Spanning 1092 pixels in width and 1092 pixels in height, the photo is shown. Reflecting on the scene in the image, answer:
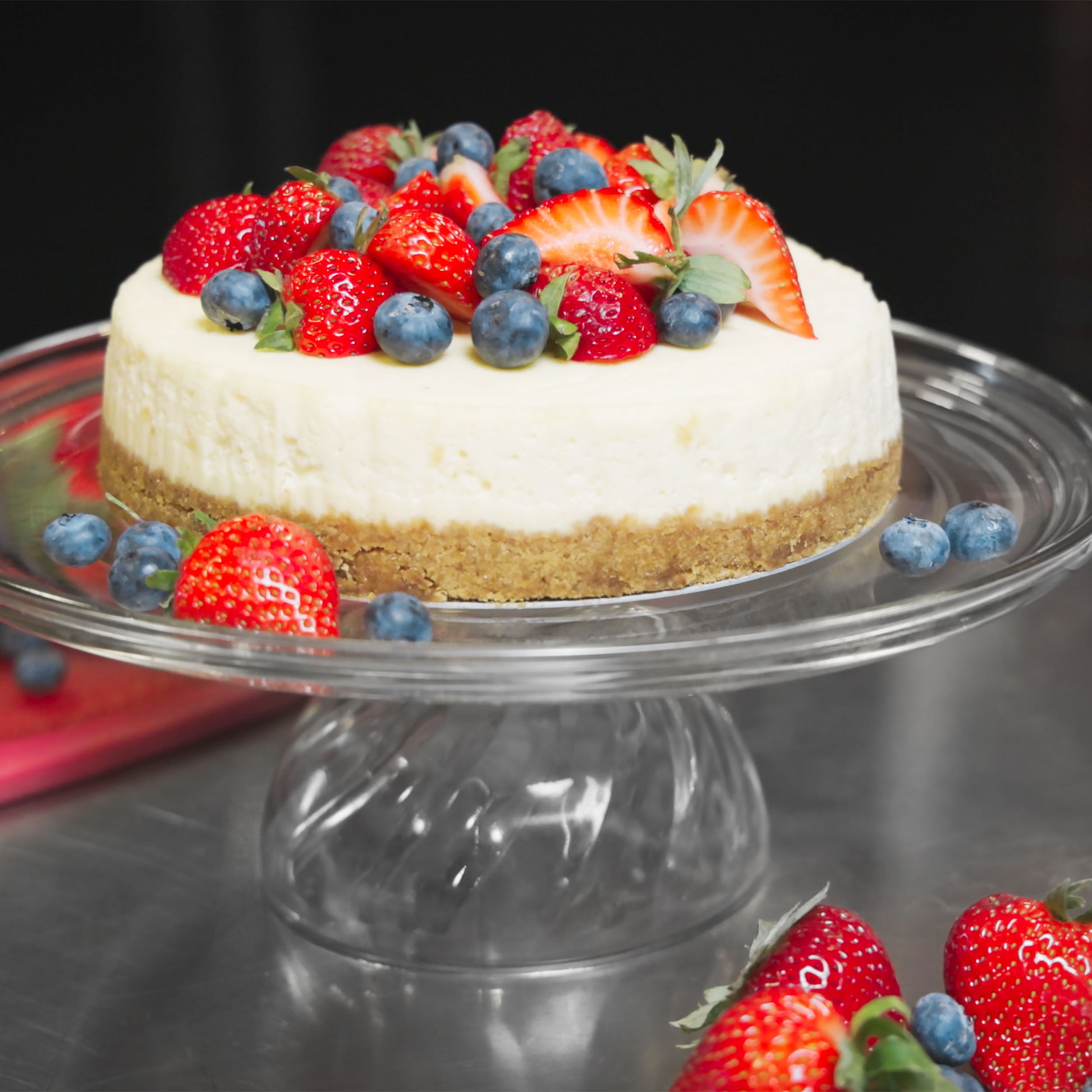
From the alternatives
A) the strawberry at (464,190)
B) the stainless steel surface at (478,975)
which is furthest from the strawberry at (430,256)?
the stainless steel surface at (478,975)

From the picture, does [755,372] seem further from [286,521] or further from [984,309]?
[984,309]

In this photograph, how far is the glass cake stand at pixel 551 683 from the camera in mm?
1305

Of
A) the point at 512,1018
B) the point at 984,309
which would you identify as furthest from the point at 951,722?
the point at 984,309

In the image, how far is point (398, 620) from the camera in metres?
1.34

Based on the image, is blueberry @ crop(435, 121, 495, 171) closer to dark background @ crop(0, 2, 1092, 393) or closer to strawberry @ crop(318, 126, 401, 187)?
strawberry @ crop(318, 126, 401, 187)

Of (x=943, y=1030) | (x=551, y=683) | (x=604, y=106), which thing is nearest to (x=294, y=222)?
(x=551, y=683)

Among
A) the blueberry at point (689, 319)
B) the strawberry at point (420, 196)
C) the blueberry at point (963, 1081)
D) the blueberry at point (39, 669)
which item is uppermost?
the strawberry at point (420, 196)

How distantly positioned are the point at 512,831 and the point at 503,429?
1.86 feet

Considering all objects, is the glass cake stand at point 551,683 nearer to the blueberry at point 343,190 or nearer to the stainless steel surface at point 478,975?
the stainless steel surface at point 478,975

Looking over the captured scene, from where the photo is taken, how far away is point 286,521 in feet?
4.73

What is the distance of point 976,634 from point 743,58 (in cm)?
136

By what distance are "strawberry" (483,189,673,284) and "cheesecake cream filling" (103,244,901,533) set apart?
0.36 feet

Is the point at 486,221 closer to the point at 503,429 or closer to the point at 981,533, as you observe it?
the point at 503,429

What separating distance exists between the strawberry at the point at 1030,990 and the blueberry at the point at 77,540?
879 mm
